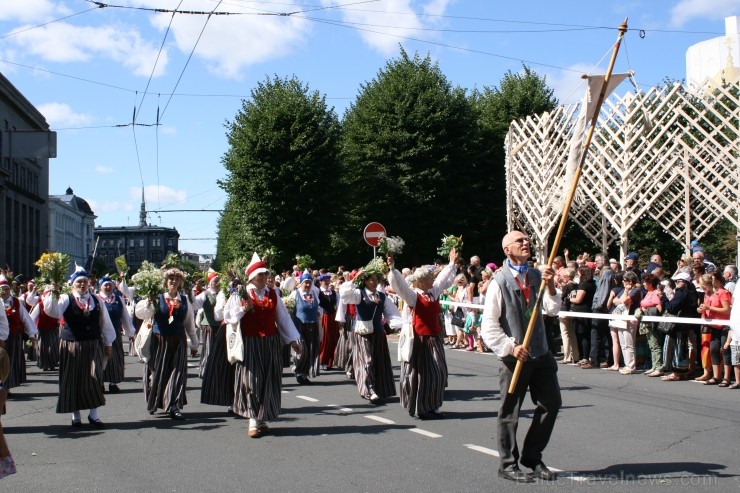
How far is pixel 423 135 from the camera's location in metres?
36.6

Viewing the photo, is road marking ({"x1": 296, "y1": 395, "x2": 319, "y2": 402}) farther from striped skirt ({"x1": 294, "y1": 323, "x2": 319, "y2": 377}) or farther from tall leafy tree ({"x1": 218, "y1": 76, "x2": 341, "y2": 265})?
tall leafy tree ({"x1": 218, "y1": 76, "x2": 341, "y2": 265})

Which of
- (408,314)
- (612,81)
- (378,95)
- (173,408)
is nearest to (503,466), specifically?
(612,81)

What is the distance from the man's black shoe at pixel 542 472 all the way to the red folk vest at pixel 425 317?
3488 millimetres

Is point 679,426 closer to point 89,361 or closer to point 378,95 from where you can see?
point 89,361

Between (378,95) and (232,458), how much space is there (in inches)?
1232

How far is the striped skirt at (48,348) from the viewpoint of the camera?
16203 millimetres

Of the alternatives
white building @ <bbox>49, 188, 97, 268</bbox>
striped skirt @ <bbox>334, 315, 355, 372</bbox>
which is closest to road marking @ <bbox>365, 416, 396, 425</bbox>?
striped skirt @ <bbox>334, 315, 355, 372</bbox>

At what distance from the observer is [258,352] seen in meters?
9.06

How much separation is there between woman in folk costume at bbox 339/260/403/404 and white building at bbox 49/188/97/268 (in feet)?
312

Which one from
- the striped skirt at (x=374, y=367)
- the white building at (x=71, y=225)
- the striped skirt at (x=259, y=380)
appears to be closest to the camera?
the striped skirt at (x=259, y=380)

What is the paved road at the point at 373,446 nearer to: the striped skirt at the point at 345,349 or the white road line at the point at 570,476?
the white road line at the point at 570,476

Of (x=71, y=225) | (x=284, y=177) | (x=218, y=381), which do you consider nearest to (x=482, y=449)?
(x=218, y=381)

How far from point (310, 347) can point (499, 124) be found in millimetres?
27068
